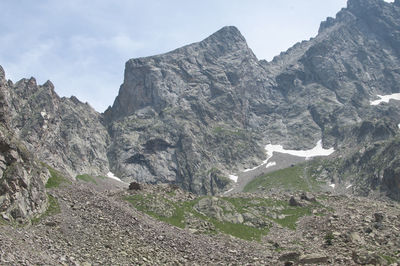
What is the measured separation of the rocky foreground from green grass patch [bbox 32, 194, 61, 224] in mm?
97

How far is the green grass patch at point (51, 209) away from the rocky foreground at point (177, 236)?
0.10 m

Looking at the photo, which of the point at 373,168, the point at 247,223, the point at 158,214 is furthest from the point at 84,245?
the point at 373,168

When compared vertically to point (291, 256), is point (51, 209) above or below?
above

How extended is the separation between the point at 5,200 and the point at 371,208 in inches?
2415

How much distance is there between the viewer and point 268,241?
2037 inches

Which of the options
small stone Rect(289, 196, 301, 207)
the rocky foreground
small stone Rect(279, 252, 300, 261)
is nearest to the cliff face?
the rocky foreground

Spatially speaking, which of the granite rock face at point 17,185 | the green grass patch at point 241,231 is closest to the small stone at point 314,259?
the green grass patch at point 241,231

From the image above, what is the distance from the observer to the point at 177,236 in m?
42.7

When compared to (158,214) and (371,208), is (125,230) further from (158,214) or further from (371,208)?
(371,208)

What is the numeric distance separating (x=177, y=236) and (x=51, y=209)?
13825mm

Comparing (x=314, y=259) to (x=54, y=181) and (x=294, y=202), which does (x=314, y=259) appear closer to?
(x=54, y=181)

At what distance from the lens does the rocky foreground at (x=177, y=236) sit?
30.2 metres

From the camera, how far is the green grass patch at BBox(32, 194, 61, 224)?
35.4 metres

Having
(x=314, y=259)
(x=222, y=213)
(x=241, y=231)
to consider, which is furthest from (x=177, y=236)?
(x=222, y=213)
